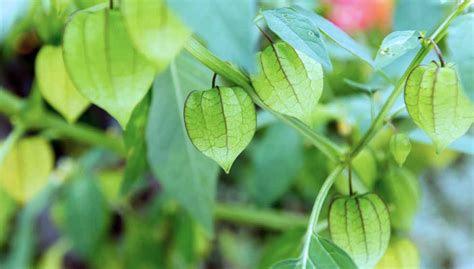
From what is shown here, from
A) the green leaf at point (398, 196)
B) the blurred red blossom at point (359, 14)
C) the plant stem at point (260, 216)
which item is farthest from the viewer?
the blurred red blossom at point (359, 14)

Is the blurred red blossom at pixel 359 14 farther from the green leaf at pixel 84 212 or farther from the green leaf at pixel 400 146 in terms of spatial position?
the green leaf at pixel 400 146

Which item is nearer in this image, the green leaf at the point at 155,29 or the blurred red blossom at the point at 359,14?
the green leaf at the point at 155,29

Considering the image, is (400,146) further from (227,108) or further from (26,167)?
(26,167)

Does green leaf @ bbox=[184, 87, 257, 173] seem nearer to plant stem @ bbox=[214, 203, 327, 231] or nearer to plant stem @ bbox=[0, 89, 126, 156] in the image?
plant stem @ bbox=[0, 89, 126, 156]

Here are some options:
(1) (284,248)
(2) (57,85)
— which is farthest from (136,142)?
(1) (284,248)

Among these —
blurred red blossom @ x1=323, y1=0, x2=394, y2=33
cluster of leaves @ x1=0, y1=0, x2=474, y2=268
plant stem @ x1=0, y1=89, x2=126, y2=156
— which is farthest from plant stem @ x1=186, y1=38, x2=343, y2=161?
blurred red blossom @ x1=323, y1=0, x2=394, y2=33

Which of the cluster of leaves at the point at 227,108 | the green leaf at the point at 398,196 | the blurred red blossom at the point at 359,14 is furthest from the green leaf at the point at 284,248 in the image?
the blurred red blossom at the point at 359,14

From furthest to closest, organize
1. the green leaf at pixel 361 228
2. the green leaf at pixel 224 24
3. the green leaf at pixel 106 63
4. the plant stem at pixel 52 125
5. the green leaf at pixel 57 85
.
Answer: the plant stem at pixel 52 125 < the green leaf at pixel 57 85 < the green leaf at pixel 361 228 < the green leaf at pixel 106 63 < the green leaf at pixel 224 24

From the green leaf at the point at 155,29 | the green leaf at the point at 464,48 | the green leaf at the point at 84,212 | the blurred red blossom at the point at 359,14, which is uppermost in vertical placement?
the green leaf at the point at 464,48
